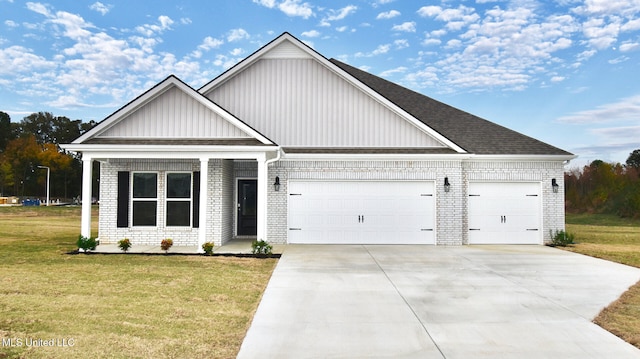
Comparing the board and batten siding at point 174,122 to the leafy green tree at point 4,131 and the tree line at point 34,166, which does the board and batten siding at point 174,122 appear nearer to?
the tree line at point 34,166

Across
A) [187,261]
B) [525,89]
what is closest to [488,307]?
[187,261]

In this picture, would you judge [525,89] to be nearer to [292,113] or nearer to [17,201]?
[292,113]

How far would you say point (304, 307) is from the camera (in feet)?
20.5

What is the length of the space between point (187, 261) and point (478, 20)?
14.6 meters

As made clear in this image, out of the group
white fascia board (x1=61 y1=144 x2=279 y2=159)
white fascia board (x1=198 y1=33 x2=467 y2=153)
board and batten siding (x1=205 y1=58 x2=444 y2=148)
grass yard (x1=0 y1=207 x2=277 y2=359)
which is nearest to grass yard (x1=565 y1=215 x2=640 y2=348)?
grass yard (x1=0 y1=207 x2=277 y2=359)

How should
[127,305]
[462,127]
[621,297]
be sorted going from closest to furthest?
[127,305], [621,297], [462,127]

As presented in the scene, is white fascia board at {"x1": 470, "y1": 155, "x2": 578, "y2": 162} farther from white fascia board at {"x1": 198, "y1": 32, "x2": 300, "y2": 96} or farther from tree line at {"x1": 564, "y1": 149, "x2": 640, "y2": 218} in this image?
tree line at {"x1": 564, "y1": 149, "x2": 640, "y2": 218}

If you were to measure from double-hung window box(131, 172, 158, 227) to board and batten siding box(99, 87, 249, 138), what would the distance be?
71.5 inches

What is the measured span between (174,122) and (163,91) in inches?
36.3

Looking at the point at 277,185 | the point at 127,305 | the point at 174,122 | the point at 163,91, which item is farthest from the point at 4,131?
the point at 127,305

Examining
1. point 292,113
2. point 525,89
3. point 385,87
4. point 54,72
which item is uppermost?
point 54,72

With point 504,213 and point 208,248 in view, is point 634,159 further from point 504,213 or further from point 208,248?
point 208,248

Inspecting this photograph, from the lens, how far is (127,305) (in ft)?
20.4

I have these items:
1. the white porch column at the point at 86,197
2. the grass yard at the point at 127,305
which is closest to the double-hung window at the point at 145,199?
the white porch column at the point at 86,197
